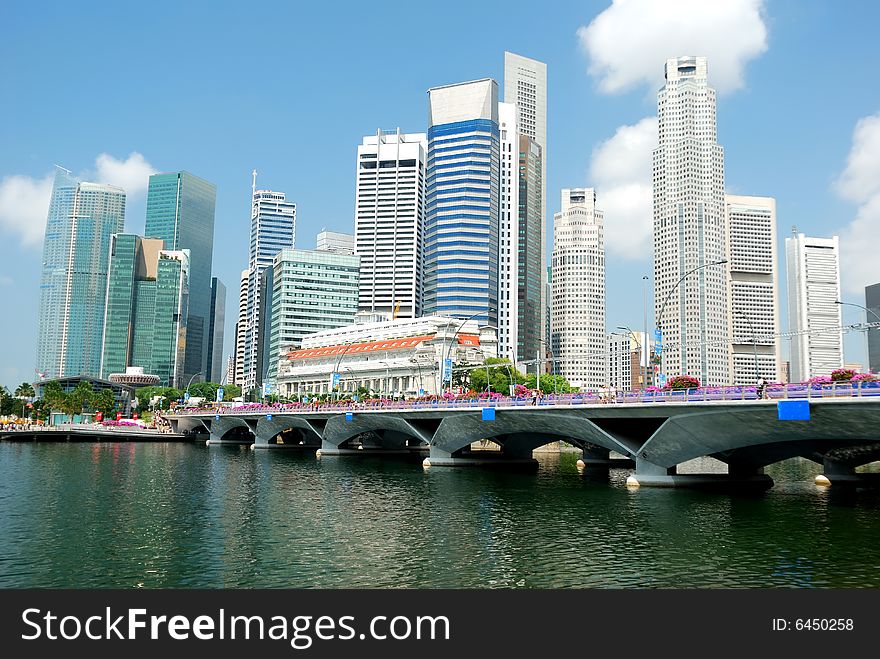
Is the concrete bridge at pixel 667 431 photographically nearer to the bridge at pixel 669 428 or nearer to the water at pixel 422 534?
the bridge at pixel 669 428

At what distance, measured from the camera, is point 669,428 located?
5728cm

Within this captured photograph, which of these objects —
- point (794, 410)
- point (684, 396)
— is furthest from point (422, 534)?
point (684, 396)

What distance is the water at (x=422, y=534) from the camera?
2991 cm

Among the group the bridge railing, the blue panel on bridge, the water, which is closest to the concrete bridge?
the blue panel on bridge

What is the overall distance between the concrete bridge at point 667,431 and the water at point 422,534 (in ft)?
11.0

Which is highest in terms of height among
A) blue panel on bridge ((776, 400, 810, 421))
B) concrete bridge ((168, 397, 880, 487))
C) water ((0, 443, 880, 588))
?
blue panel on bridge ((776, 400, 810, 421))

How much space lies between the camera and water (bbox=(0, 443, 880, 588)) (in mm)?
29906

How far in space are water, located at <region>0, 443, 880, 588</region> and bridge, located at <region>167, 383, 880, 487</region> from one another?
349cm

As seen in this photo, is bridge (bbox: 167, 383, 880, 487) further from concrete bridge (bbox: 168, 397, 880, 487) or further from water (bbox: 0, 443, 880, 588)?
water (bbox: 0, 443, 880, 588)

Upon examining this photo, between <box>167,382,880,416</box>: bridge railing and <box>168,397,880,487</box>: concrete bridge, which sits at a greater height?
<box>167,382,880,416</box>: bridge railing

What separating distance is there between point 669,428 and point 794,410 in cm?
1221
